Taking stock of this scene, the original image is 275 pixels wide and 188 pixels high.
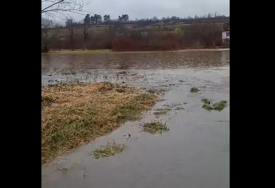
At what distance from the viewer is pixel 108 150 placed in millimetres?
5133

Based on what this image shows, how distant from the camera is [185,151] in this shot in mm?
5090

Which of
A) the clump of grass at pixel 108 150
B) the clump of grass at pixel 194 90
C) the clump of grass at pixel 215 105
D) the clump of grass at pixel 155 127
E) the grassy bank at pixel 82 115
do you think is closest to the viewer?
the clump of grass at pixel 108 150

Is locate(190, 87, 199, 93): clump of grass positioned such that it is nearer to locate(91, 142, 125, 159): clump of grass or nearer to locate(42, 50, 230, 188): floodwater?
locate(42, 50, 230, 188): floodwater

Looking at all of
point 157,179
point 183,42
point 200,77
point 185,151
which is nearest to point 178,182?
point 157,179

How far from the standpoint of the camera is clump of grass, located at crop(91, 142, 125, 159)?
4957mm

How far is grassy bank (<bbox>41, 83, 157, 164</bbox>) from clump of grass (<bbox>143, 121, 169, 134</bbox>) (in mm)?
593

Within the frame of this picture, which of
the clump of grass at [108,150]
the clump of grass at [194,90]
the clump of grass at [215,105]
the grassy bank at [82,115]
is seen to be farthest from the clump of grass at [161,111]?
the clump of grass at [194,90]

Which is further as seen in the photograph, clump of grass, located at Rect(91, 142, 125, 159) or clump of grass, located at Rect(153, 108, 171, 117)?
clump of grass, located at Rect(153, 108, 171, 117)

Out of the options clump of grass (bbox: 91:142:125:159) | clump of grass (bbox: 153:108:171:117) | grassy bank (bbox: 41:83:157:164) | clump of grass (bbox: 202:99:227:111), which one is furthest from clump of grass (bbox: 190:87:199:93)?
clump of grass (bbox: 91:142:125:159)

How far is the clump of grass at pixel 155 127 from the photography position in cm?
623

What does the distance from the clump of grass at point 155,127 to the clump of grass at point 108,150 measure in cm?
98

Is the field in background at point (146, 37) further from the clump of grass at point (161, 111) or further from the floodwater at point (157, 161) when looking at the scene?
the floodwater at point (157, 161)

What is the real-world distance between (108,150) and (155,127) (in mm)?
1590
